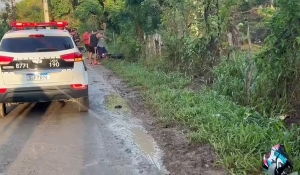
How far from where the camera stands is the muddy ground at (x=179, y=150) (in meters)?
4.90

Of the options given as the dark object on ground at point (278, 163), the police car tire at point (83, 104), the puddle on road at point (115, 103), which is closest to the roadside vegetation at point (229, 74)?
the dark object on ground at point (278, 163)

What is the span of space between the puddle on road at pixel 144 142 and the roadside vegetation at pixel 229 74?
59 cm

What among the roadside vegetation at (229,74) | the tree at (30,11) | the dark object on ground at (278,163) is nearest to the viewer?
the dark object on ground at (278,163)

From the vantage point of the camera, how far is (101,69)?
1688 cm

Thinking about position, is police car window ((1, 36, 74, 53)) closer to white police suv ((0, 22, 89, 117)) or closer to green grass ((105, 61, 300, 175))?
white police suv ((0, 22, 89, 117))

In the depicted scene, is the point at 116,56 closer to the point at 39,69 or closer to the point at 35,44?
the point at 35,44

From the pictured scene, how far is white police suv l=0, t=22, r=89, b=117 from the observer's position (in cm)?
762

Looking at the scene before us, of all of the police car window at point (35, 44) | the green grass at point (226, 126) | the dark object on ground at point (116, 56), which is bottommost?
the dark object on ground at point (116, 56)

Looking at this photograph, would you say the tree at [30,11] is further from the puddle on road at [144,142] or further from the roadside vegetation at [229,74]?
the puddle on road at [144,142]

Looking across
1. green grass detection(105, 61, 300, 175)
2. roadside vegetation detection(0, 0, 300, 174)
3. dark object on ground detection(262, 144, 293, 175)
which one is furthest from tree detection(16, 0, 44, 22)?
dark object on ground detection(262, 144, 293, 175)

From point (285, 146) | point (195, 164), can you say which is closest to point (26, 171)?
point (195, 164)

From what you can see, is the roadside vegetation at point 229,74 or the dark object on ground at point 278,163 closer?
the dark object on ground at point 278,163

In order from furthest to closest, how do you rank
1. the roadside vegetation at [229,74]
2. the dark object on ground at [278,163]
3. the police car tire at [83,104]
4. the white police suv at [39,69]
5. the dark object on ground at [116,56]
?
1. the dark object on ground at [116,56]
2. the police car tire at [83,104]
3. the white police suv at [39,69]
4. the roadside vegetation at [229,74]
5. the dark object on ground at [278,163]

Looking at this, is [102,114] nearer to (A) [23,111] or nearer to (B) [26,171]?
(A) [23,111]
